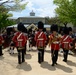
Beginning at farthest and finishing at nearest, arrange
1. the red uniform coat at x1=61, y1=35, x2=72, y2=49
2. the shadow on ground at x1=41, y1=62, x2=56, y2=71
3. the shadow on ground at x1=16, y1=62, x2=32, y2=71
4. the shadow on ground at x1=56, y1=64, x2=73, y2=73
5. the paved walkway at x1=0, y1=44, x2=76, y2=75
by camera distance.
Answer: the red uniform coat at x1=61, y1=35, x2=72, y2=49, the shadow on ground at x1=41, y1=62, x2=56, y2=71, the shadow on ground at x1=16, y1=62, x2=32, y2=71, the shadow on ground at x1=56, y1=64, x2=73, y2=73, the paved walkway at x1=0, y1=44, x2=76, y2=75

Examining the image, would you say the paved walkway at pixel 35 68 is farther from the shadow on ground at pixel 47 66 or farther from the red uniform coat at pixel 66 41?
the red uniform coat at pixel 66 41

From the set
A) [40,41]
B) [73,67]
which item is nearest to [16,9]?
[40,41]

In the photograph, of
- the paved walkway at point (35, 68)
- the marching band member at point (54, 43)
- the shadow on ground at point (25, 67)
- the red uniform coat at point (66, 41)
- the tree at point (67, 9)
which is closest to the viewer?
the paved walkway at point (35, 68)

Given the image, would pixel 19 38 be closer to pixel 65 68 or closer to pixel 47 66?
pixel 47 66

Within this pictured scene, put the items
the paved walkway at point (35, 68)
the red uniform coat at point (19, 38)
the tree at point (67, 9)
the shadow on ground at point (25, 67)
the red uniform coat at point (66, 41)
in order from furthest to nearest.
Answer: the tree at point (67, 9)
the red uniform coat at point (66, 41)
the red uniform coat at point (19, 38)
the shadow on ground at point (25, 67)
the paved walkway at point (35, 68)

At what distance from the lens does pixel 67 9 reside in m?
31.9

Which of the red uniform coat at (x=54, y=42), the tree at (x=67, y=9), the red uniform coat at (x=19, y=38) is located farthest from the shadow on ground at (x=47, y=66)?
the tree at (x=67, y=9)

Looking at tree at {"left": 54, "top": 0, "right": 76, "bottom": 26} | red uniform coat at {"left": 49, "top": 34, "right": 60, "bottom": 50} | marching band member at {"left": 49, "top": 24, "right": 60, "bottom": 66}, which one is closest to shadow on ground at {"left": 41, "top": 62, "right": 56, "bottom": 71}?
marching band member at {"left": 49, "top": 24, "right": 60, "bottom": 66}

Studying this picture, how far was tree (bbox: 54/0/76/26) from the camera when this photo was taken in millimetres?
30812

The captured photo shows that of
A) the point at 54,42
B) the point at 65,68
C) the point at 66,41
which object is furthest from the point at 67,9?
the point at 65,68

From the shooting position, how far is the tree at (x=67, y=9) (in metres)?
30.8

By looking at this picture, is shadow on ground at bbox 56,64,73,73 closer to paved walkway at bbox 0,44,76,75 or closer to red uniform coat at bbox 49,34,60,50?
paved walkway at bbox 0,44,76,75

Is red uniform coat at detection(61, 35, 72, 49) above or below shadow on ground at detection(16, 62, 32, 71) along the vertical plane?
above

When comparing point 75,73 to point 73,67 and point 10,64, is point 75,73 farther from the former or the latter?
point 10,64
